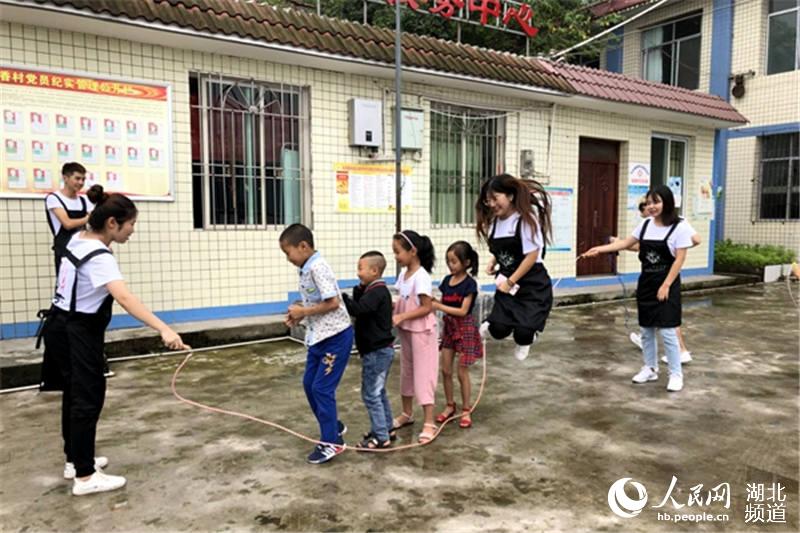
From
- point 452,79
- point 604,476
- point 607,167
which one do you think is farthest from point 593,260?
point 604,476

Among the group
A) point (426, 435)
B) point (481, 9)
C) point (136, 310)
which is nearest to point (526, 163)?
point (481, 9)

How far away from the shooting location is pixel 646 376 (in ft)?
16.6

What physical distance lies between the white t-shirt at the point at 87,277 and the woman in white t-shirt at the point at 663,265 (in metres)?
3.42

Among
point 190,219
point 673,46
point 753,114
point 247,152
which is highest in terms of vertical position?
point 673,46

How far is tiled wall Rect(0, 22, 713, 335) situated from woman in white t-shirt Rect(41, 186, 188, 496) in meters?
3.21

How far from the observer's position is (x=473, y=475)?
10.6 feet

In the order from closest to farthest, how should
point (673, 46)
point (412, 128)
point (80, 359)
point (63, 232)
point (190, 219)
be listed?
point (80, 359) → point (63, 232) → point (190, 219) → point (412, 128) → point (673, 46)

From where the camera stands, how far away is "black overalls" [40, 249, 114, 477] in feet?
9.57

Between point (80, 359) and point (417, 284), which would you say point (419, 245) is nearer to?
point (417, 284)

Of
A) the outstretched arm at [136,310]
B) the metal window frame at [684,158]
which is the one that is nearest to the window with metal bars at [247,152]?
the outstretched arm at [136,310]

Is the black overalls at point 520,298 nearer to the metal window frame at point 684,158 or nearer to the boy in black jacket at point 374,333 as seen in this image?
the boy in black jacket at point 374,333

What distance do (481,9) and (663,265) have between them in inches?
230

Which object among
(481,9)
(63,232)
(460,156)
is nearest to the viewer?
(63,232)

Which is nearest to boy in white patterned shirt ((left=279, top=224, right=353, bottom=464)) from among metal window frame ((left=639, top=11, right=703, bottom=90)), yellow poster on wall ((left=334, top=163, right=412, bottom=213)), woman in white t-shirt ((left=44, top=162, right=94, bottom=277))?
woman in white t-shirt ((left=44, top=162, right=94, bottom=277))
